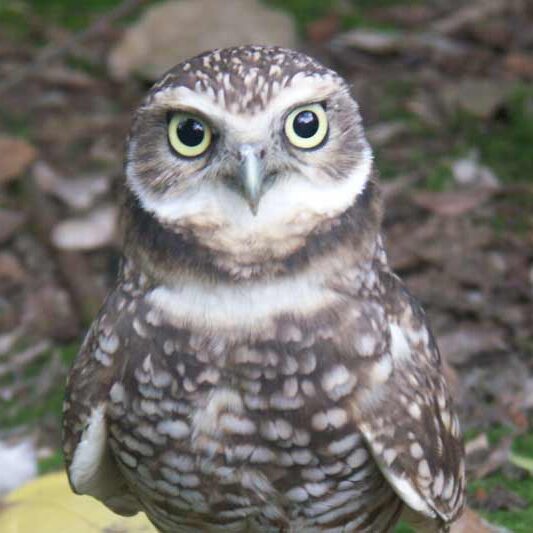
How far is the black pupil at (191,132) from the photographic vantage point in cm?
295

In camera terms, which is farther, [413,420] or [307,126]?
[413,420]

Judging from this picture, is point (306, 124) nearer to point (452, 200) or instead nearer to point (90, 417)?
point (90, 417)

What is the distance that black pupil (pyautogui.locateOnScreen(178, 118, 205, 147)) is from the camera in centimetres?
295

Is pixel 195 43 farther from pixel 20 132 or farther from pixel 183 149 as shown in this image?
pixel 183 149

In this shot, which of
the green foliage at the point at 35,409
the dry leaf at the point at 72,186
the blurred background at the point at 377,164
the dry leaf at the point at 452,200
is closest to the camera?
the blurred background at the point at 377,164

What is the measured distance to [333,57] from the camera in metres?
6.60

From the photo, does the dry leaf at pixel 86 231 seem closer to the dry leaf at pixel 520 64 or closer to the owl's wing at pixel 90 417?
the dry leaf at pixel 520 64

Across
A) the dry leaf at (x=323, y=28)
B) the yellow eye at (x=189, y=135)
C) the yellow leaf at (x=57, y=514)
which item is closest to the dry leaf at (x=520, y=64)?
the dry leaf at (x=323, y=28)

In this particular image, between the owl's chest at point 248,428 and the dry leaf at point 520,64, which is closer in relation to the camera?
the owl's chest at point 248,428

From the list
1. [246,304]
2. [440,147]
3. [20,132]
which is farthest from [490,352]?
[20,132]

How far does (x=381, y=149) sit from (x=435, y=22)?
3.93ft

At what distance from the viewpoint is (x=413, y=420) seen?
3102 mm

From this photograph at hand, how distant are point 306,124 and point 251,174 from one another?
A: 0.72ft

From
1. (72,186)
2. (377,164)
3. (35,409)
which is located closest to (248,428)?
(35,409)
